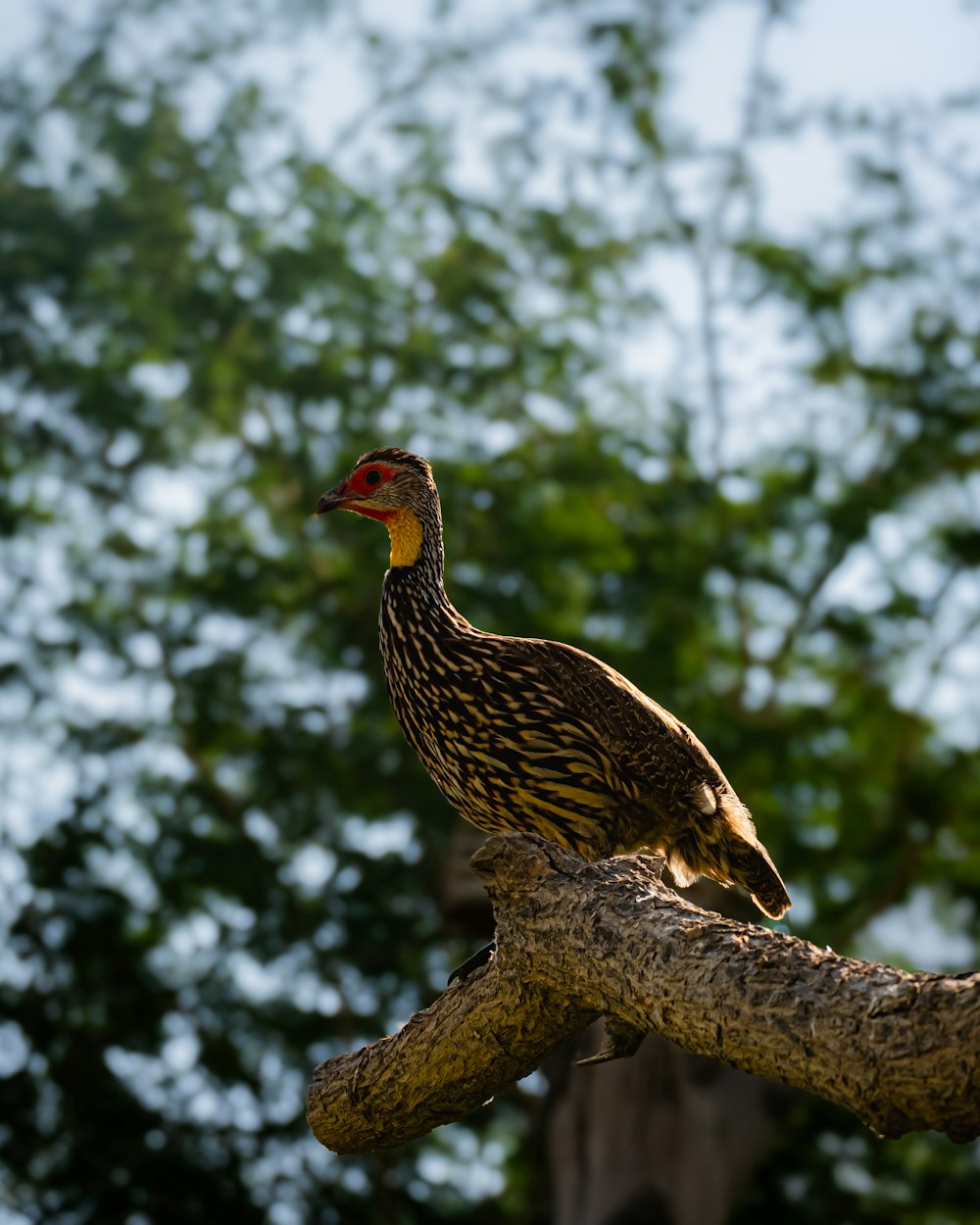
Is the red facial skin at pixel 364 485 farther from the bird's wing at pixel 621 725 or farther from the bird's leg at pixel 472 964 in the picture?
the bird's leg at pixel 472 964

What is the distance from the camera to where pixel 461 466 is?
11.5 m

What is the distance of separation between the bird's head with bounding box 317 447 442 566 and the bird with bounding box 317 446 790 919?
426 millimetres

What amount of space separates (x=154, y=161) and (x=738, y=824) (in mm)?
10567

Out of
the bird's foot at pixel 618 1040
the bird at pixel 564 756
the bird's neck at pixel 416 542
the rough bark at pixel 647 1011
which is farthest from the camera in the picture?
the bird's neck at pixel 416 542

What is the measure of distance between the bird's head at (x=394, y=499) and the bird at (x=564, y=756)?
0.43 m

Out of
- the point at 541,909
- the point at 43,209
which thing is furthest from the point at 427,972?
the point at 541,909

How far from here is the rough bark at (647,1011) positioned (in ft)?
8.27

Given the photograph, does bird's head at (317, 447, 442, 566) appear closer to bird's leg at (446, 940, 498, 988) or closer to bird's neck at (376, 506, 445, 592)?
bird's neck at (376, 506, 445, 592)

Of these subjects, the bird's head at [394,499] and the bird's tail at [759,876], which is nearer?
the bird's tail at [759,876]

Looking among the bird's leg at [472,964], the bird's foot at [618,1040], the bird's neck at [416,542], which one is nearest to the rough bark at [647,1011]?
the bird's foot at [618,1040]

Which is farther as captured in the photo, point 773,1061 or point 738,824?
point 738,824

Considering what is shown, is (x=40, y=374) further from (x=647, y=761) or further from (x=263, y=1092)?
(x=647, y=761)

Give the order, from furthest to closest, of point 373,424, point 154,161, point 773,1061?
point 154,161
point 373,424
point 773,1061

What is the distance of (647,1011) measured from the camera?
310 centimetres
